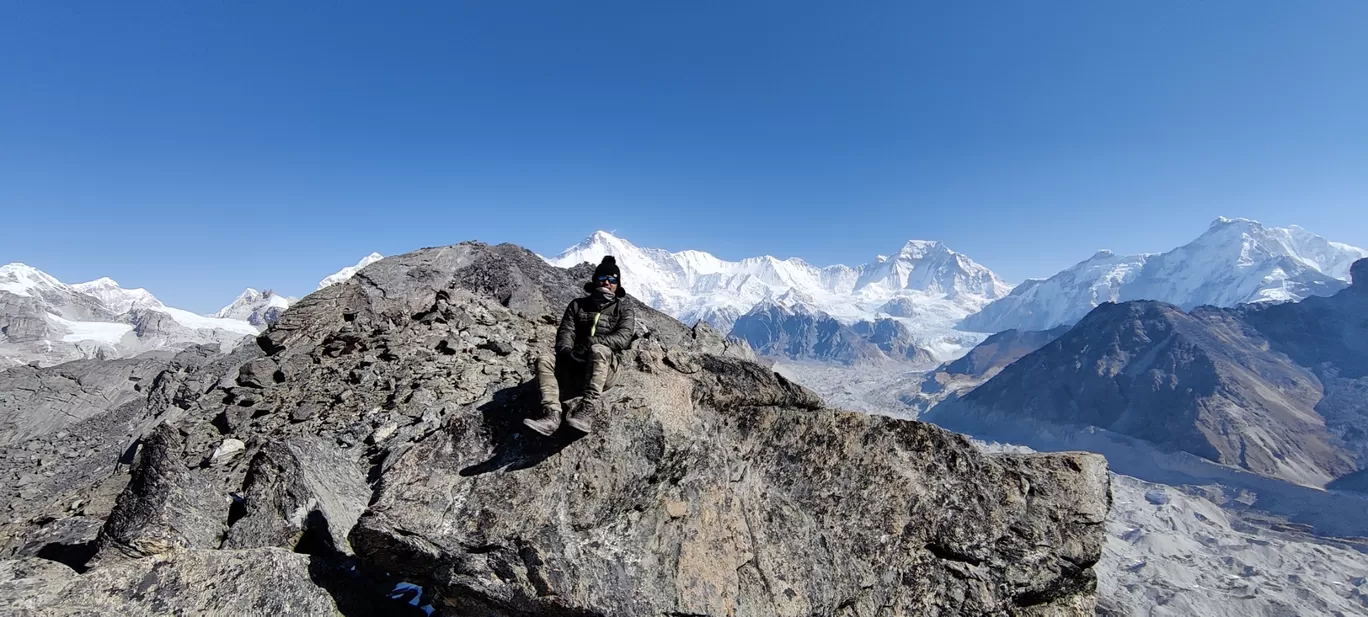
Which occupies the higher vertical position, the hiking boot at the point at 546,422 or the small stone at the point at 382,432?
the hiking boot at the point at 546,422

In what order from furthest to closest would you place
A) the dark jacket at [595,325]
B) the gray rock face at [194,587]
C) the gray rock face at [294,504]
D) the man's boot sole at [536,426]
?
1. the dark jacket at [595,325]
2. the gray rock face at [294,504]
3. the man's boot sole at [536,426]
4. the gray rock face at [194,587]

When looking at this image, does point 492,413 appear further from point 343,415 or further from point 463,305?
point 463,305

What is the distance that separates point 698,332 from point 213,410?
19.0 metres

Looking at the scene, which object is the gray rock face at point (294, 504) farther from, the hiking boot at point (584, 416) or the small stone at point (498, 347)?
the small stone at point (498, 347)

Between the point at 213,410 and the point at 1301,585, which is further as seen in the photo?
the point at 1301,585

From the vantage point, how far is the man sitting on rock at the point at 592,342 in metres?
9.36

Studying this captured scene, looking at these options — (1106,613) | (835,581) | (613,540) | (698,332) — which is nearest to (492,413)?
(613,540)

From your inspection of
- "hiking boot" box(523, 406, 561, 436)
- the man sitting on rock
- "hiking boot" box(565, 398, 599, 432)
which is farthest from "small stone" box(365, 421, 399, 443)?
"hiking boot" box(565, 398, 599, 432)

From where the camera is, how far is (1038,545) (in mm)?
9039

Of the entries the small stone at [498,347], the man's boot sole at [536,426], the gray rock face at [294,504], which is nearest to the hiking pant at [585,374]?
the man's boot sole at [536,426]

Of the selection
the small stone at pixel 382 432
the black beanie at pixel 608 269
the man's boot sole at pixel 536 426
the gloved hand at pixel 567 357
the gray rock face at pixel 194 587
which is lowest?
the gray rock face at pixel 194 587

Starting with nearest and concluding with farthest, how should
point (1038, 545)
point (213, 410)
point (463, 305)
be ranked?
point (1038, 545) → point (213, 410) → point (463, 305)

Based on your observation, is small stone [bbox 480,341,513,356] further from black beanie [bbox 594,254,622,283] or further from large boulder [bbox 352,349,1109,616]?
black beanie [bbox 594,254,622,283]

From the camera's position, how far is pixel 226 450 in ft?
41.6
